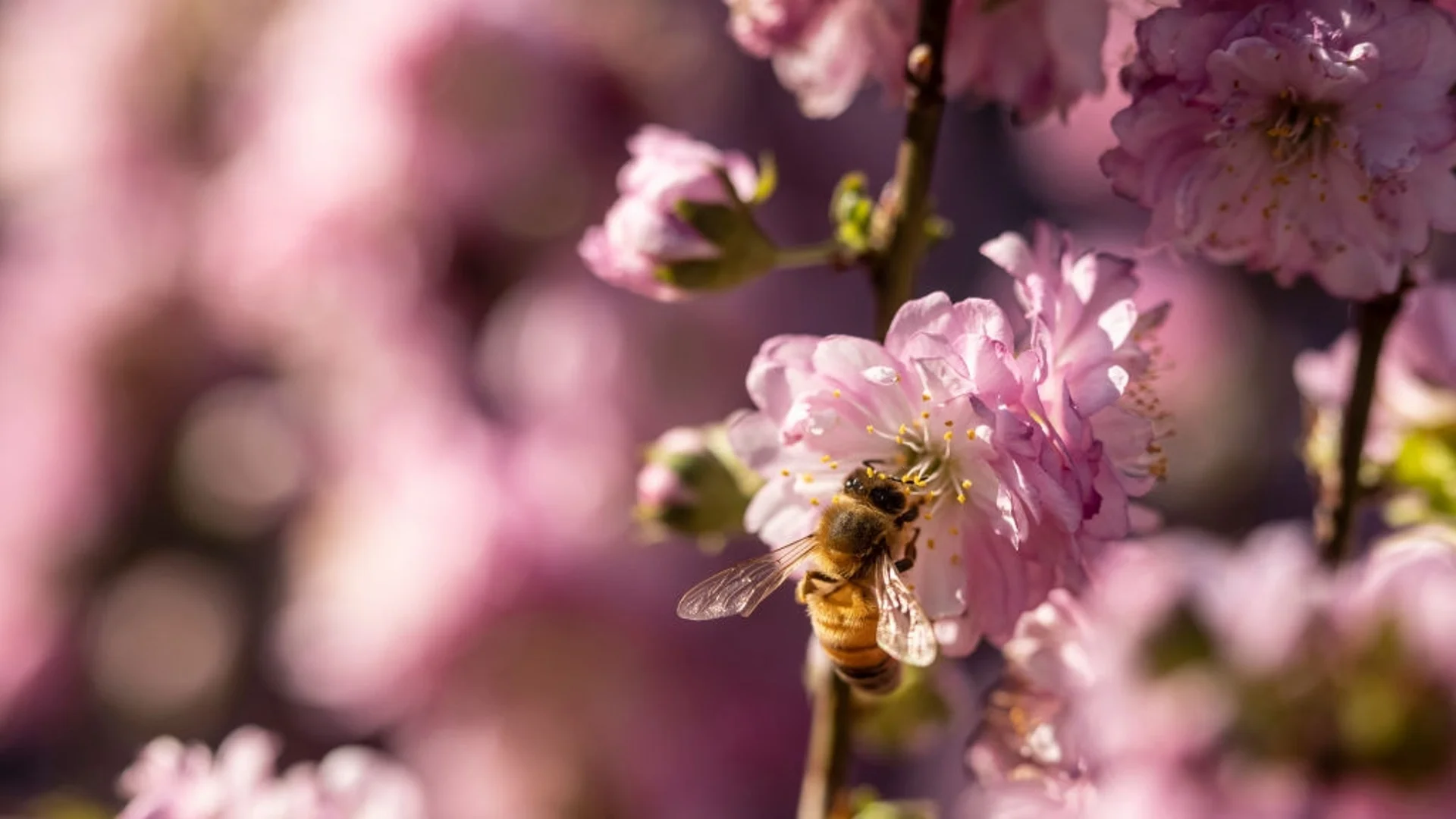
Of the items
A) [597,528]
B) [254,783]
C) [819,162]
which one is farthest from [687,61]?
[254,783]

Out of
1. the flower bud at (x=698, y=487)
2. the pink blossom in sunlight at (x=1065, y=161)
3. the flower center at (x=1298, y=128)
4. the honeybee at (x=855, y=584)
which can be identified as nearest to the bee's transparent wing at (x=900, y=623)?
the honeybee at (x=855, y=584)

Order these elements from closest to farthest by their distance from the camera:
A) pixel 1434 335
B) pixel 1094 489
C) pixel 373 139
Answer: pixel 1094 489
pixel 1434 335
pixel 373 139

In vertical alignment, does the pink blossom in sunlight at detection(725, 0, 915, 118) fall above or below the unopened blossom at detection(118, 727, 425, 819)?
above

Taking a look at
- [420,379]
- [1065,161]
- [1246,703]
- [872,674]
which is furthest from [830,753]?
[1065,161]

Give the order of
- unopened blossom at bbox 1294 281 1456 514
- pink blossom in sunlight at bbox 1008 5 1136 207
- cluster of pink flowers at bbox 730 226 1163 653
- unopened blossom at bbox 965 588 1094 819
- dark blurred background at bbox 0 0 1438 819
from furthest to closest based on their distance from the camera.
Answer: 1. pink blossom in sunlight at bbox 1008 5 1136 207
2. dark blurred background at bbox 0 0 1438 819
3. unopened blossom at bbox 1294 281 1456 514
4. unopened blossom at bbox 965 588 1094 819
5. cluster of pink flowers at bbox 730 226 1163 653

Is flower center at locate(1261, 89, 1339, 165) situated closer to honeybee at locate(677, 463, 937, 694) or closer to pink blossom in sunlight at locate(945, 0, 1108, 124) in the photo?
pink blossom in sunlight at locate(945, 0, 1108, 124)

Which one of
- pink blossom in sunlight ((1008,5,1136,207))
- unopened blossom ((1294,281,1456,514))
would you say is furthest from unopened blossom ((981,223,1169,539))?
pink blossom in sunlight ((1008,5,1136,207))

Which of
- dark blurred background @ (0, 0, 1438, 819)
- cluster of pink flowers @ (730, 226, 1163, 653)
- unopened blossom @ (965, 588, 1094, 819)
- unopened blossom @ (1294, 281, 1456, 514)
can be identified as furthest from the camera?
dark blurred background @ (0, 0, 1438, 819)

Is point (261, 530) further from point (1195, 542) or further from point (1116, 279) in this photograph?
point (1116, 279)
